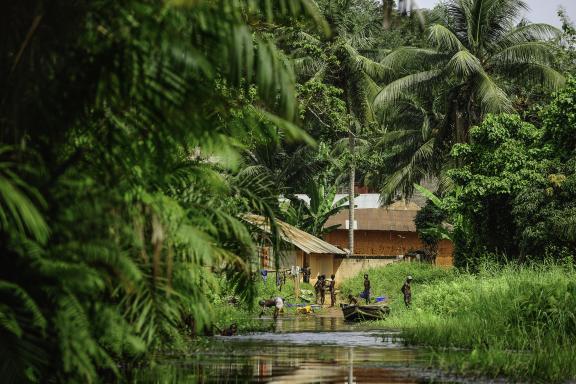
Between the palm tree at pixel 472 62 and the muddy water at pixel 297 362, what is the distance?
638 inches

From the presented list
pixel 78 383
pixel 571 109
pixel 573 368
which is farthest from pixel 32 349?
pixel 571 109

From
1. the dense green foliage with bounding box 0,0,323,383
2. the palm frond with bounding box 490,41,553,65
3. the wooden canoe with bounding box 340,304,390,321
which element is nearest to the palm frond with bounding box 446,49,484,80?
the palm frond with bounding box 490,41,553,65

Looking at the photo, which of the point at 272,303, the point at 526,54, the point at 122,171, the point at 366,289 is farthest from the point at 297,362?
the point at 526,54

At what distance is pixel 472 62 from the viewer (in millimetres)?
36062

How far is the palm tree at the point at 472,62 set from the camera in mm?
36656

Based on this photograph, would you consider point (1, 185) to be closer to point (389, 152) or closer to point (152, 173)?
point (152, 173)

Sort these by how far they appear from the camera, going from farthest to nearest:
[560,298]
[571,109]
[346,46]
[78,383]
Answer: [346,46] → [571,109] → [560,298] → [78,383]

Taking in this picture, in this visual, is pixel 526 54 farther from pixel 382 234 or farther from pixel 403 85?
pixel 382 234

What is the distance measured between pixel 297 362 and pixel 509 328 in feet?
13.3

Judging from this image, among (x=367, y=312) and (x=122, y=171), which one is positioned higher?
(x=122, y=171)

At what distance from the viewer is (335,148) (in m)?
48.4

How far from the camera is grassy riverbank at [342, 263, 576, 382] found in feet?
42.2

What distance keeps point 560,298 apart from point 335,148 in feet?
104

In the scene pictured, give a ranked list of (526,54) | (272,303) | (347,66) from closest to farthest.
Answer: (272,303), (526,54), (347,66)
